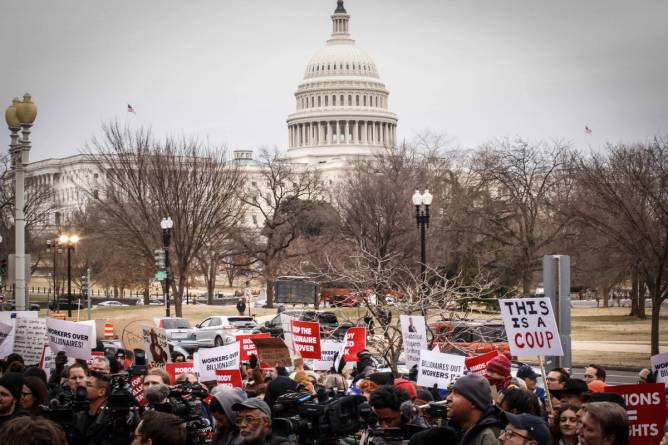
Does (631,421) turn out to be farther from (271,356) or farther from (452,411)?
(271,356)

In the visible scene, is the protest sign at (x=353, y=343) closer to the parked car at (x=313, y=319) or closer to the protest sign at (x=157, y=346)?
the protest sign at (x=157, y=346)

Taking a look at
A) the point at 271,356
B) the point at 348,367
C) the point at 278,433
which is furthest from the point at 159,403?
the point at 348,367

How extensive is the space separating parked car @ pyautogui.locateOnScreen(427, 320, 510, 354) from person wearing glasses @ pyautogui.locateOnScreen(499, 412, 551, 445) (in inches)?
685

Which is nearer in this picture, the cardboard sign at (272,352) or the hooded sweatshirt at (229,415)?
the hooded sweatshirt at (229,415)

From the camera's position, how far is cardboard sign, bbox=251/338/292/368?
607 inches

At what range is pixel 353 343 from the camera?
18.3m

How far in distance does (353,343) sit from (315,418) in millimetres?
10745

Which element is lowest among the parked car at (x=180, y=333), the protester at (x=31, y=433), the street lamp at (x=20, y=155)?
the parked car at (x=180, y=333)

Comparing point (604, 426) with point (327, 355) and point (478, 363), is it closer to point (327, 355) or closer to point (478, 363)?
point (478, 363)

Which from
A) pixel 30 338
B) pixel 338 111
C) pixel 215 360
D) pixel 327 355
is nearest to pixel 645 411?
pixel 215 360

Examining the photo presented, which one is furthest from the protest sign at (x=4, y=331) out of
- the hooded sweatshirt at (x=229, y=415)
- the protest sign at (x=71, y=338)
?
the hooded sweatshirt at (x=229, y=415)

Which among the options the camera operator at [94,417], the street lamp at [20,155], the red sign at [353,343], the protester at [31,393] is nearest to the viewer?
the camera operator at [94,417]

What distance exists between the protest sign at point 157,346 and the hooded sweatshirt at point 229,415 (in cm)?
992

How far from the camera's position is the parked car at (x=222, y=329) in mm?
40031
